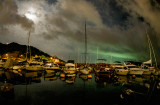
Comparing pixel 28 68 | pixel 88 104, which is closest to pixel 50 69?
pixel 28 68

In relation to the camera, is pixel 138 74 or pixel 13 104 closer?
pixel 13 104

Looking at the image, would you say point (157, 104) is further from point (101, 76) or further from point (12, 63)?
point (12, 63)

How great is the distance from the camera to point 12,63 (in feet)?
146

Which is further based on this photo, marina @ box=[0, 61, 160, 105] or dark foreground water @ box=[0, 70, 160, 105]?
marina @ box=[0, 61, 160, 105]

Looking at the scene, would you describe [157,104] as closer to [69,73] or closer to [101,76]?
[101,76]

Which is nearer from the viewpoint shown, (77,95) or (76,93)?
(77,95)

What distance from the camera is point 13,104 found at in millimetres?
9711

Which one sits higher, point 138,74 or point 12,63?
point 12,63

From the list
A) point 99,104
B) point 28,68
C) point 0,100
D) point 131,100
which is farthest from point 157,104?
point 28,68

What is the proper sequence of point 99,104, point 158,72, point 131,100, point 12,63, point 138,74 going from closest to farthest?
1. point 99,104
2. point 131,100
3. point 138,74
4. point 158,72
5. point 12,63

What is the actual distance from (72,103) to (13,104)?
586 centimetres

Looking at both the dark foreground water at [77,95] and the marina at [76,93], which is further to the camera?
the marina at [76,93]

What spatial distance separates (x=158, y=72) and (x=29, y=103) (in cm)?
4403

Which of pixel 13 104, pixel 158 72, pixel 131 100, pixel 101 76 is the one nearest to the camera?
pixel 13 104
